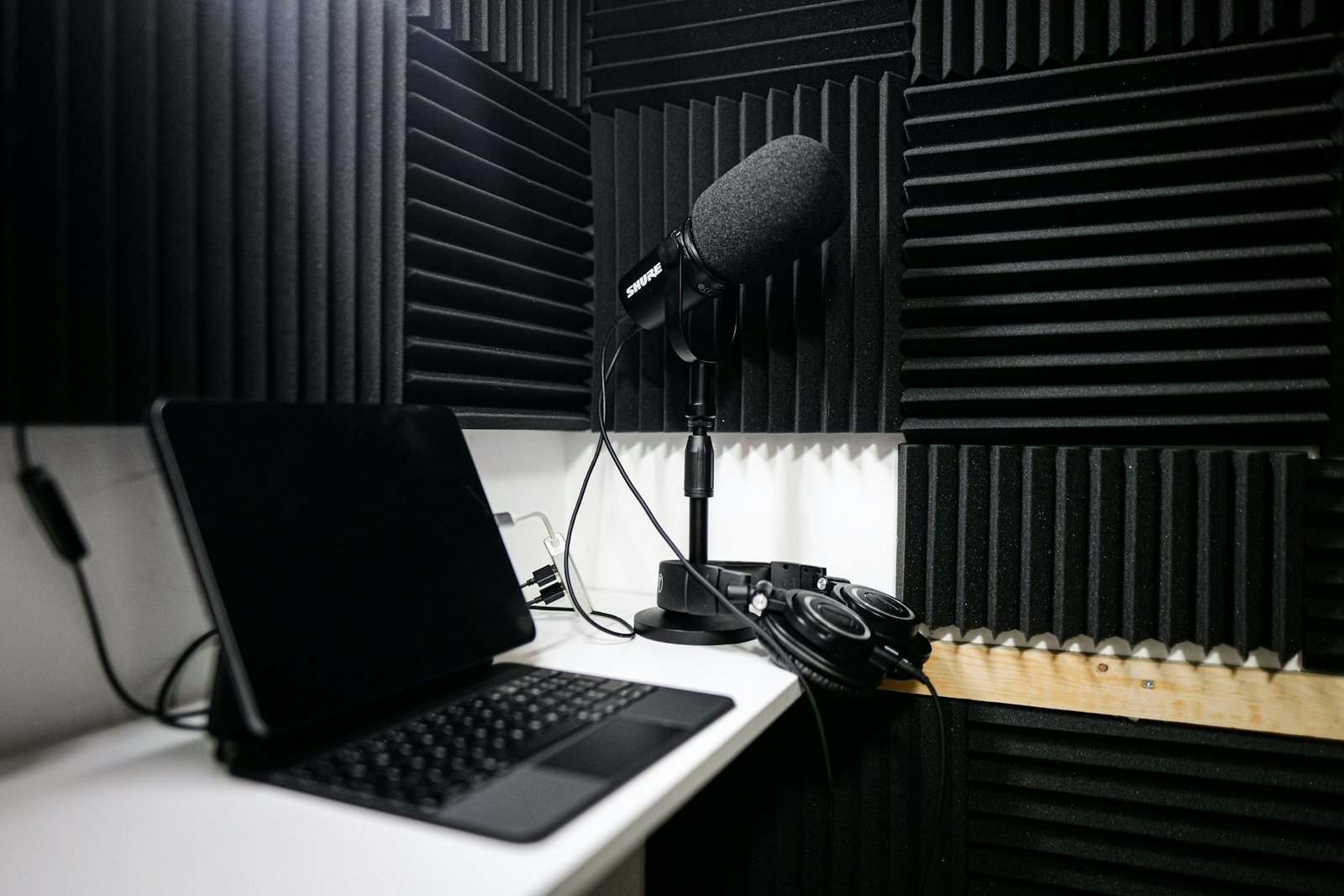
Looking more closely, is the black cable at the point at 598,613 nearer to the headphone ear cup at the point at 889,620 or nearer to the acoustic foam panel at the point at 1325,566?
the headphone ear cup at the point at 889,620

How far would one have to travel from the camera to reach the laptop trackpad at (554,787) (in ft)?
1.88

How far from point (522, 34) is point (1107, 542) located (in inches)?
53.9

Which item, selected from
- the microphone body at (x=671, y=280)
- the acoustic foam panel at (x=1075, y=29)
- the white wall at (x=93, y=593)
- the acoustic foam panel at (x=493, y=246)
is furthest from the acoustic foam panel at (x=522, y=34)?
the white wall at (x=93, y=593)

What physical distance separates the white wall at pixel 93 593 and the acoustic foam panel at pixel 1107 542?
2.66 ft

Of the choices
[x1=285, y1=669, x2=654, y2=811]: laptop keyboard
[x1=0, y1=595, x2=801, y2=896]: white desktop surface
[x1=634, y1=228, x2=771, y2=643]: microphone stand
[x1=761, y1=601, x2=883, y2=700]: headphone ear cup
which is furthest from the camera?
[x1=634, y1=228, x2=771, y2=643]: microphone stand

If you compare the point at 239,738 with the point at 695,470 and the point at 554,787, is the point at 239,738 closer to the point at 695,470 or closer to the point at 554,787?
the point at 554,787

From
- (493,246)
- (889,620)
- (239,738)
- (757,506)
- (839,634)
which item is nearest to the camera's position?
(239,738)

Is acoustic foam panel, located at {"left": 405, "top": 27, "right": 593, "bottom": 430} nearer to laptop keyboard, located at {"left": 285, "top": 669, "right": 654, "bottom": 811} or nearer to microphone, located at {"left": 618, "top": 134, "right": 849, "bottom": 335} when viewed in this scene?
microphone, located at {"left": 618, "top": 134, "right": 849, "bottom": 335}

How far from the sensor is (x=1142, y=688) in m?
1.23

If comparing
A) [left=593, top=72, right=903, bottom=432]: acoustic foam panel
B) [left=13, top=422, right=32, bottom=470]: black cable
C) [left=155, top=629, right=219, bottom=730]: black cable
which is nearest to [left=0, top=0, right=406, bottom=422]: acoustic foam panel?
[left=13, top=422, right=32, bottom=470]: black cable

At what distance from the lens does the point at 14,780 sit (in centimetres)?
70

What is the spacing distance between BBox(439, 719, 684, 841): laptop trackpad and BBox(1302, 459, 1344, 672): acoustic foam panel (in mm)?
1025

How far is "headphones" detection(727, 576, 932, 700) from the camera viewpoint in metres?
0.96

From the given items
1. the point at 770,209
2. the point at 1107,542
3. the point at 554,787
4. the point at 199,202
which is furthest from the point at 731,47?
the point at 554,787
